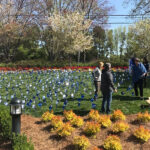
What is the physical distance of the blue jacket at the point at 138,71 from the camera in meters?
7.12

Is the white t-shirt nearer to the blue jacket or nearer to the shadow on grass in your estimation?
the shadow on grass

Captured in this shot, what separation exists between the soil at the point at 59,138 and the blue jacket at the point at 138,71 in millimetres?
2495

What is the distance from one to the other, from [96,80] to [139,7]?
11.1m

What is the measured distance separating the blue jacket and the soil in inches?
98.2

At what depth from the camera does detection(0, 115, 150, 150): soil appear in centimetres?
412

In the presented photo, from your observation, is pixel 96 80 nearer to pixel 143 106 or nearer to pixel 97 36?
pixel 143 106

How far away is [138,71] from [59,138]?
4223 millimetres

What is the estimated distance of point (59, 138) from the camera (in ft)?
14.7

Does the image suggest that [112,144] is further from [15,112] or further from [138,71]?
[138,71]

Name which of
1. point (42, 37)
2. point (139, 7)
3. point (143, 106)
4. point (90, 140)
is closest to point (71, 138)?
point (90, 140)

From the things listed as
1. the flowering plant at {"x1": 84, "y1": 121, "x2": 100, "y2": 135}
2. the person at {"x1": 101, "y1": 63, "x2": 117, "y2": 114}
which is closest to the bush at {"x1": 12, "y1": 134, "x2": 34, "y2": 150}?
the flowering plant at {"x1": 84, "y1": 121, "x2": 100, "y2": 135}

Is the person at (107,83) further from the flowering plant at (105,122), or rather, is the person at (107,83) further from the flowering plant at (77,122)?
the flowering plant at (77,122)

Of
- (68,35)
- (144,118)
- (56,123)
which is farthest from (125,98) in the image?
(68,35)

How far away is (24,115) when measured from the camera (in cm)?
575
